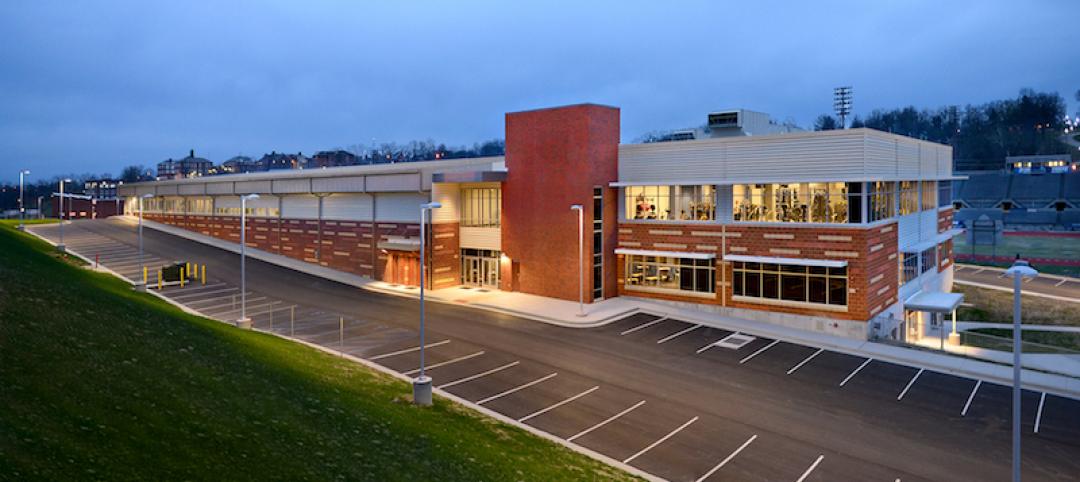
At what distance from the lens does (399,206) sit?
4519 centimetres

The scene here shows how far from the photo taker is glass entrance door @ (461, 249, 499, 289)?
1695 inches

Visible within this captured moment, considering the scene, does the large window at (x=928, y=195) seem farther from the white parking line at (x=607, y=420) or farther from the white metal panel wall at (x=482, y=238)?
the white parking line at (x=607, y=420)

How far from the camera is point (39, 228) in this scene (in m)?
66.3

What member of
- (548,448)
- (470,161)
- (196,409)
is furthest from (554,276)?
(196,409)

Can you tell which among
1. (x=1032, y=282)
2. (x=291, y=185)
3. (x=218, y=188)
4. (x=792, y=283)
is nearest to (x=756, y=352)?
(x=792, y=283)

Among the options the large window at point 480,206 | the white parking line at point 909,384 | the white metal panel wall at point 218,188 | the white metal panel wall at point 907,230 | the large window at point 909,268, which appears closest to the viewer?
the white parking line at point 909,384

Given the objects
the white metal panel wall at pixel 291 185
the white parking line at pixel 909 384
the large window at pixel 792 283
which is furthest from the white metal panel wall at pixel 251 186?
the white parking line at pixel 909 384

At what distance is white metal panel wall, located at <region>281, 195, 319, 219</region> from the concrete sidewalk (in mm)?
4310

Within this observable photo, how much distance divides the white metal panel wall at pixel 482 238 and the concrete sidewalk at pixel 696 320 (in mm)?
3152

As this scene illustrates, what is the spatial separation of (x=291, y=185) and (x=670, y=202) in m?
31.6

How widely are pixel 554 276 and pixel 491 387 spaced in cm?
1684

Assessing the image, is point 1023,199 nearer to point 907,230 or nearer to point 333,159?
point 907,230

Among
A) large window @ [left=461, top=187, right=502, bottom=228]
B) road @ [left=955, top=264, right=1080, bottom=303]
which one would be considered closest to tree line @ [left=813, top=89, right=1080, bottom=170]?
road @ [left=955, top=264, right=1080, bottom=303]

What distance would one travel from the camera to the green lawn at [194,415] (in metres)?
9.70
